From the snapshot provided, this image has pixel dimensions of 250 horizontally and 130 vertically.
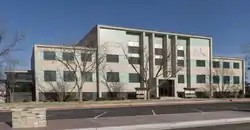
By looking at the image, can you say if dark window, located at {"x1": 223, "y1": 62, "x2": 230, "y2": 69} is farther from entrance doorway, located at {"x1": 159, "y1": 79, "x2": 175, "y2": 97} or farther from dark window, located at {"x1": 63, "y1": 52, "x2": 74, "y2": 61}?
dark window, located at {"x1": 63, "y1": 52, "x2": 74, "y2": 61}

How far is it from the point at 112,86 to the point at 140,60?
7689 mm

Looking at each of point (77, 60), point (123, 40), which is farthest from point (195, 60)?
point (77, 60)

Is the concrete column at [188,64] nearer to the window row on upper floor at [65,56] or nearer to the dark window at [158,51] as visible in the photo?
the dark window at [158,51]

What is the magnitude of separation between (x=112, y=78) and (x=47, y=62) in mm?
11568

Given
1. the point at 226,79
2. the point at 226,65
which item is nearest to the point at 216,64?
the point at 226,65

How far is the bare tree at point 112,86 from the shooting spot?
53856mm

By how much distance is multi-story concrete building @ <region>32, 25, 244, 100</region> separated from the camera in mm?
50438

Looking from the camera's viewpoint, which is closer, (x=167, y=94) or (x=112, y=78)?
(x=112, y=78)

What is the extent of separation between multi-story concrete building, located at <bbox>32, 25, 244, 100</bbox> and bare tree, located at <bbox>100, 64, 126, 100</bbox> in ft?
0.58

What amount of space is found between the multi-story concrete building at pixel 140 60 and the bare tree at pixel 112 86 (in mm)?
175

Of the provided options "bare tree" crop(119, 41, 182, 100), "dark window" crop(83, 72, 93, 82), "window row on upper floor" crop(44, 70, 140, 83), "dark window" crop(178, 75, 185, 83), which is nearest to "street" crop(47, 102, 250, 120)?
"window row on upper floor" crop(44, 70, 140, 83)

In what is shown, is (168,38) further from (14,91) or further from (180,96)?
(14,91)

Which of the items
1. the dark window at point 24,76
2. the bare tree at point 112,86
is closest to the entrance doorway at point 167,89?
the bare tree at point 112,86

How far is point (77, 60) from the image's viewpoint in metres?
49.8
